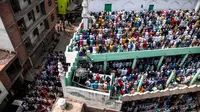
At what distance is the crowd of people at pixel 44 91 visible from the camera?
20047 mm

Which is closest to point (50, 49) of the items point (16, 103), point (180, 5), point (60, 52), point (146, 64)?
point (60, 52)

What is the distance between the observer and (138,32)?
21797 mm

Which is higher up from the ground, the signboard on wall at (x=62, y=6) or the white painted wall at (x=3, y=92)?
the signboard on wall at (x=62, y=6)

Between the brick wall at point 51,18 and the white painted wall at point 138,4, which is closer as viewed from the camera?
the white painted wall at point 138,4

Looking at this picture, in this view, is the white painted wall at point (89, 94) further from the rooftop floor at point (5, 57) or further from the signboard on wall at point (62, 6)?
the signboard on wall at point (62, 6)

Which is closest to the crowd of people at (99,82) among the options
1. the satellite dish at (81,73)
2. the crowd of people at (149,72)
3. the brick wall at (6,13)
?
the crowd of people at (149,72)

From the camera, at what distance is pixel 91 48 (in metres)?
19.5

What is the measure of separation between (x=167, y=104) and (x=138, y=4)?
46.2ft

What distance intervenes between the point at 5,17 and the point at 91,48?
370 inches

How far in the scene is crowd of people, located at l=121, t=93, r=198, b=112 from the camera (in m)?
20.4

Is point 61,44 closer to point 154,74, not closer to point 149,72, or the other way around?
point 149,72

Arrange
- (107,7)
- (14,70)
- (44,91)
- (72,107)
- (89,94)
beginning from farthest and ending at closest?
(107,7) < (14,70) < (44,91) < (72,107) < (89,94)

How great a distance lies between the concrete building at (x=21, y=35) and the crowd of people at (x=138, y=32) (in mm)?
6858

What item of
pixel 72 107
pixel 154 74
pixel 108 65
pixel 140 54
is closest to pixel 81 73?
pixel 72 107
